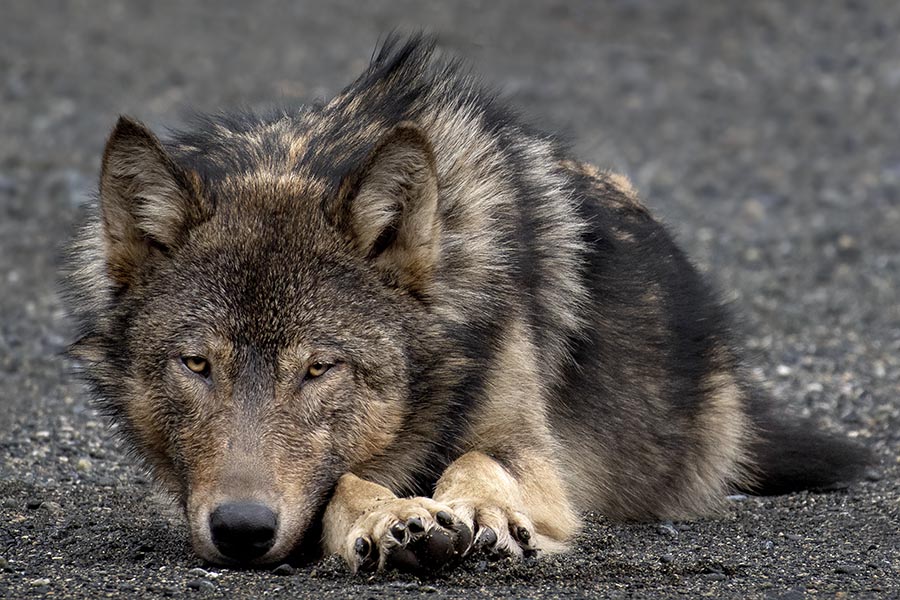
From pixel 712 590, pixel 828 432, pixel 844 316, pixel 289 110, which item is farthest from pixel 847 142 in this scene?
pixel 712 590

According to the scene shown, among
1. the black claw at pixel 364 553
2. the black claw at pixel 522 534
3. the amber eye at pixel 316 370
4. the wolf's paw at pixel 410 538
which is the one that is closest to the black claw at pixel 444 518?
the wolf's paw at pixel 410 538

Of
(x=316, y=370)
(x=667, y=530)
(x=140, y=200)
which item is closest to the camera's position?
(x=316, y=370)

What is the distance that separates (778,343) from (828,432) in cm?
281

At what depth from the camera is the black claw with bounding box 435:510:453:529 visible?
195 inches

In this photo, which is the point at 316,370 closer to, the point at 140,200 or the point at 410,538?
the point at 410,538

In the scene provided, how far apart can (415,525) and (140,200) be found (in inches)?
71.9

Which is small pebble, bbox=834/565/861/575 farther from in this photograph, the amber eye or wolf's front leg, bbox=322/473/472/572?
the amber eye

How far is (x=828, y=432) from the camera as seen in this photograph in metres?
8.05

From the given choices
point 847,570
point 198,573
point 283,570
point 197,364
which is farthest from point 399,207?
point 847,570

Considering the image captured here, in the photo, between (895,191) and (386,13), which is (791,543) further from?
(386,13)

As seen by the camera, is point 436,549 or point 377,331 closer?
point 436,549

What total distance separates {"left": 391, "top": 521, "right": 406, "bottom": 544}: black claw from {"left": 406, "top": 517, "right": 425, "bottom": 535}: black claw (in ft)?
0.08

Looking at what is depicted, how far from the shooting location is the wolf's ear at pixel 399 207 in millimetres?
5324

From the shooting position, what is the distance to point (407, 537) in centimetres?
491
